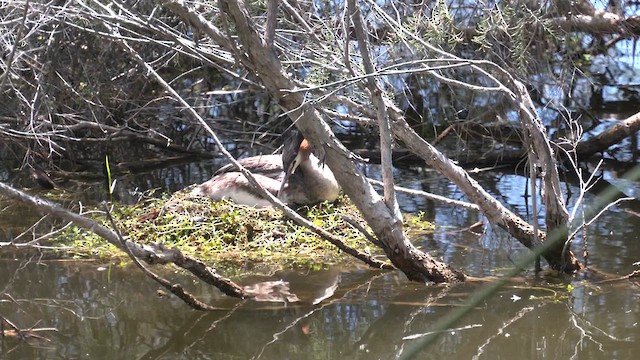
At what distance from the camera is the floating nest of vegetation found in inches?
247

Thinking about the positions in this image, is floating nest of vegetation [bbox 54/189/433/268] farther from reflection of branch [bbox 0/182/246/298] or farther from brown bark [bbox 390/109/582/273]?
reflection of branch [bbox 0/182/246/298]

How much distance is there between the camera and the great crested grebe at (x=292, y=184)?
24.1 ft

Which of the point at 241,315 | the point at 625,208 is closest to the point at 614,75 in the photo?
the point at 625,208

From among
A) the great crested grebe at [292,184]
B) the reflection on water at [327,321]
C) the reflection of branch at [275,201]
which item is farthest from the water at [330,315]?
the great crested grebe at [292,184]

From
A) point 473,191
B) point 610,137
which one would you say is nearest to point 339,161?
point 473,191

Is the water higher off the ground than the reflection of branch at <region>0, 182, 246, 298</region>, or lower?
lower

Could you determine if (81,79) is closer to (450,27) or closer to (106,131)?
(106,131)

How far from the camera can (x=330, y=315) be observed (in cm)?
498

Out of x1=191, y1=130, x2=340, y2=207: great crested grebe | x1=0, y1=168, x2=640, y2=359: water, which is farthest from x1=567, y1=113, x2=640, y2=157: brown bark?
x1=191, y1=130, x2=340, y2=207: great crested grebe

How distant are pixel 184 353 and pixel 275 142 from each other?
16.9ft

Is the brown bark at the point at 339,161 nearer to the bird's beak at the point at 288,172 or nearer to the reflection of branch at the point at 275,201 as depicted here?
the reflection of branch at the point at 275,201

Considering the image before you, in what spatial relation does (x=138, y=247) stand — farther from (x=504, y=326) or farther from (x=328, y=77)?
(x=504, y=326)

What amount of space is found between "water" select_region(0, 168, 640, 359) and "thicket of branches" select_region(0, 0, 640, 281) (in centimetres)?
35

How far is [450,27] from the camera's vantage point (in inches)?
264
